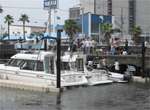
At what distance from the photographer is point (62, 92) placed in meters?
19.4

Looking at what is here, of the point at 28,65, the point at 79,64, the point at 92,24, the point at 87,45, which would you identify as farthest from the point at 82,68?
the point at 92,24

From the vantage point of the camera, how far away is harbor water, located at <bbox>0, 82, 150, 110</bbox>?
1548cm

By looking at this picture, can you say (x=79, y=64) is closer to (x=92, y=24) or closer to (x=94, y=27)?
(x=92, y=24)

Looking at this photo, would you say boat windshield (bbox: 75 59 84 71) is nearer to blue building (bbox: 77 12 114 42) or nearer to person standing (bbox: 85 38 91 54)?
person standing (bbox: 85 38 91 54)

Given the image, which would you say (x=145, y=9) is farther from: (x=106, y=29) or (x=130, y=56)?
(x=130, y=56)

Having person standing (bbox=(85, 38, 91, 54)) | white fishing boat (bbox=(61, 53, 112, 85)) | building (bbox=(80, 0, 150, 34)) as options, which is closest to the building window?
building (bbox=(80, 0, 150, 34))

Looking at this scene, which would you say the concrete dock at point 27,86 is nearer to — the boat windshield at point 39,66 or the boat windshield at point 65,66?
the boat windshield at point 39,66

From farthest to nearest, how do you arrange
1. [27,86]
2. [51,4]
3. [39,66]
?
[51,4] → [39,66] → [27,86]

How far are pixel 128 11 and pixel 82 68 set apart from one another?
66482mm

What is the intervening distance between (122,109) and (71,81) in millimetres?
7181

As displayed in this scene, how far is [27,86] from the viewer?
66.2ft

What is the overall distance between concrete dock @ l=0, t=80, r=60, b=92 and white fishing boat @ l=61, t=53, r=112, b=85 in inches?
141

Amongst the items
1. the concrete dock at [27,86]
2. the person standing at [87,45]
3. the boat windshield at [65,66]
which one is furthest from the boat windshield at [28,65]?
the person standing at [87,45]

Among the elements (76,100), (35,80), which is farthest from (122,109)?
(35,80)
